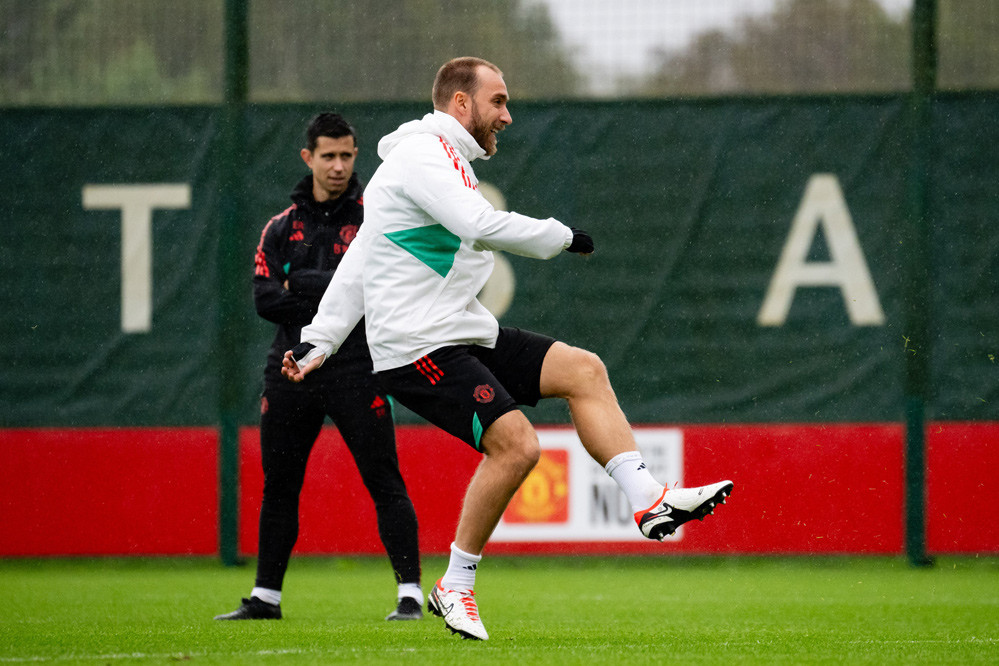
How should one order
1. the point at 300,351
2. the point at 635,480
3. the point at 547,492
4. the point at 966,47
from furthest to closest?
the point at 966,47 < the point at 547,492 < the point at 300,351 < the point at 635,480

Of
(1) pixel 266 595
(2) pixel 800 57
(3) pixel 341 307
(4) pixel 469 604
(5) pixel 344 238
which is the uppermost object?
(2) pixel 800 57

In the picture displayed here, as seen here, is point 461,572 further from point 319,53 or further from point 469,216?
point 319,53

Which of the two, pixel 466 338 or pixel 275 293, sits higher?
pixel 275 293

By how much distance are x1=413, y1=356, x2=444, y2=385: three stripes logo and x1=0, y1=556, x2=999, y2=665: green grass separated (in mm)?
865

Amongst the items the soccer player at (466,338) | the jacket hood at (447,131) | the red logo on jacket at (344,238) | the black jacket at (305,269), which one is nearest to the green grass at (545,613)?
the soccer player at (466,338)

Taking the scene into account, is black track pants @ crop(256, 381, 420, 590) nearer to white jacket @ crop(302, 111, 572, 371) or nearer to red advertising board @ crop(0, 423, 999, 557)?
white jacket @ crop(302, 111, 572, 371)

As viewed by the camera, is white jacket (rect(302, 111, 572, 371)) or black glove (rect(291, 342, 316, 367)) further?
black glove (rect(291, 342, 316, 367))

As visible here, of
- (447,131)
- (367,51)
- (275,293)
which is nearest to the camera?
(447,131)

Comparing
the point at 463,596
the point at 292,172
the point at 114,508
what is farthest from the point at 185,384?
the point at 463,596

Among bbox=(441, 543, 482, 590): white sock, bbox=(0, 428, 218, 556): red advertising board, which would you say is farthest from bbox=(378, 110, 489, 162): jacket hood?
bbox=(0, 428, 218, 556): red advertising board

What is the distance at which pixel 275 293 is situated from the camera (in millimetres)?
5633

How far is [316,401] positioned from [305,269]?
555mm

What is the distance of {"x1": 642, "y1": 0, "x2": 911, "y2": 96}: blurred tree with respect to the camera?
8.63 metres

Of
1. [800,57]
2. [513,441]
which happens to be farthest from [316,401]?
[800,57]
